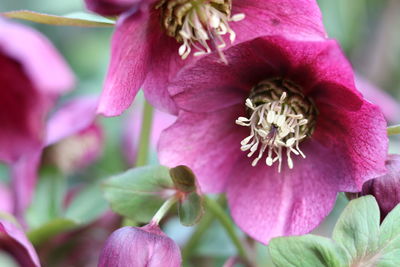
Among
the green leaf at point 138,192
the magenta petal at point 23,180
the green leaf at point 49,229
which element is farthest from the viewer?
the magenta petal at point 23,180

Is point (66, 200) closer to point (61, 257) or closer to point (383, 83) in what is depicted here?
point (61, 257)

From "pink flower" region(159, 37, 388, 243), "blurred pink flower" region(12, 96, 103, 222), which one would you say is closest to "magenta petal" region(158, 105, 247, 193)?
"pink flower" region(159, 37, 388, 243)

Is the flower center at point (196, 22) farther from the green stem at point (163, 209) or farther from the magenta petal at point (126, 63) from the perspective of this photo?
the green stem at point (163, 209)

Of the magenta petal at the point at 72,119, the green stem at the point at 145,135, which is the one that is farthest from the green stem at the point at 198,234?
the magenta petal at the point at 72,119

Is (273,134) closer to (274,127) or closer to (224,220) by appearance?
(274,127)

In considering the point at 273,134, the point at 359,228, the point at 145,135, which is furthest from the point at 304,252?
the point at 145,135
